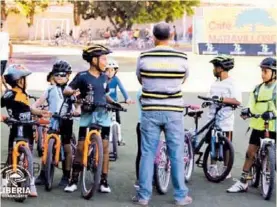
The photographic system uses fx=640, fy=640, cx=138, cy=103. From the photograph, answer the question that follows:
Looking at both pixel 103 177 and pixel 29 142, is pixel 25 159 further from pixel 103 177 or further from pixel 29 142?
pixel 103 177

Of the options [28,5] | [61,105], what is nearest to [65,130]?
[61,105]

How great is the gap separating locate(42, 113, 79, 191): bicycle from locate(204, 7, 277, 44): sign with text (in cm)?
3111

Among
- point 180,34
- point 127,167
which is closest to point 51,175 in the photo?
point 127,167

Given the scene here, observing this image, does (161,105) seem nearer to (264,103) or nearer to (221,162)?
(264,103)

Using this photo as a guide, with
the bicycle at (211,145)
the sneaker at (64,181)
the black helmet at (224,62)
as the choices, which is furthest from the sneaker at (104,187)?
the black helmet at (224,62)

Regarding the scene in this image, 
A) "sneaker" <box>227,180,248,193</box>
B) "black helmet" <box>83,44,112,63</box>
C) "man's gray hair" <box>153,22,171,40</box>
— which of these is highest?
"man's gray hair" <box>153,22,171,40</box>

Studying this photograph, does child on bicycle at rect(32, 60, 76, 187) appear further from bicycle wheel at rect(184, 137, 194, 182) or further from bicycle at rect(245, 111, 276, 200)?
bicycle at rect(245, 111, 276, 200)

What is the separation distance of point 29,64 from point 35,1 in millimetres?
14236

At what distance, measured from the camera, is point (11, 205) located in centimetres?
668

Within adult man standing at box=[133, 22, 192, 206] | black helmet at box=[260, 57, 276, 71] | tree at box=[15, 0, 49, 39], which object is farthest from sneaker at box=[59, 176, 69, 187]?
tree at box=[15, 0, 49, 39]

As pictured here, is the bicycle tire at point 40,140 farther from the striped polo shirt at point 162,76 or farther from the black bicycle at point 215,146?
the striped polo shirt at point 162,76

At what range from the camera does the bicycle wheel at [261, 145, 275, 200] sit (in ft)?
22.9

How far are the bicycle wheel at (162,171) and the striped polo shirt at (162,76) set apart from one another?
0.86 meters

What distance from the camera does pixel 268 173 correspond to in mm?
7125
